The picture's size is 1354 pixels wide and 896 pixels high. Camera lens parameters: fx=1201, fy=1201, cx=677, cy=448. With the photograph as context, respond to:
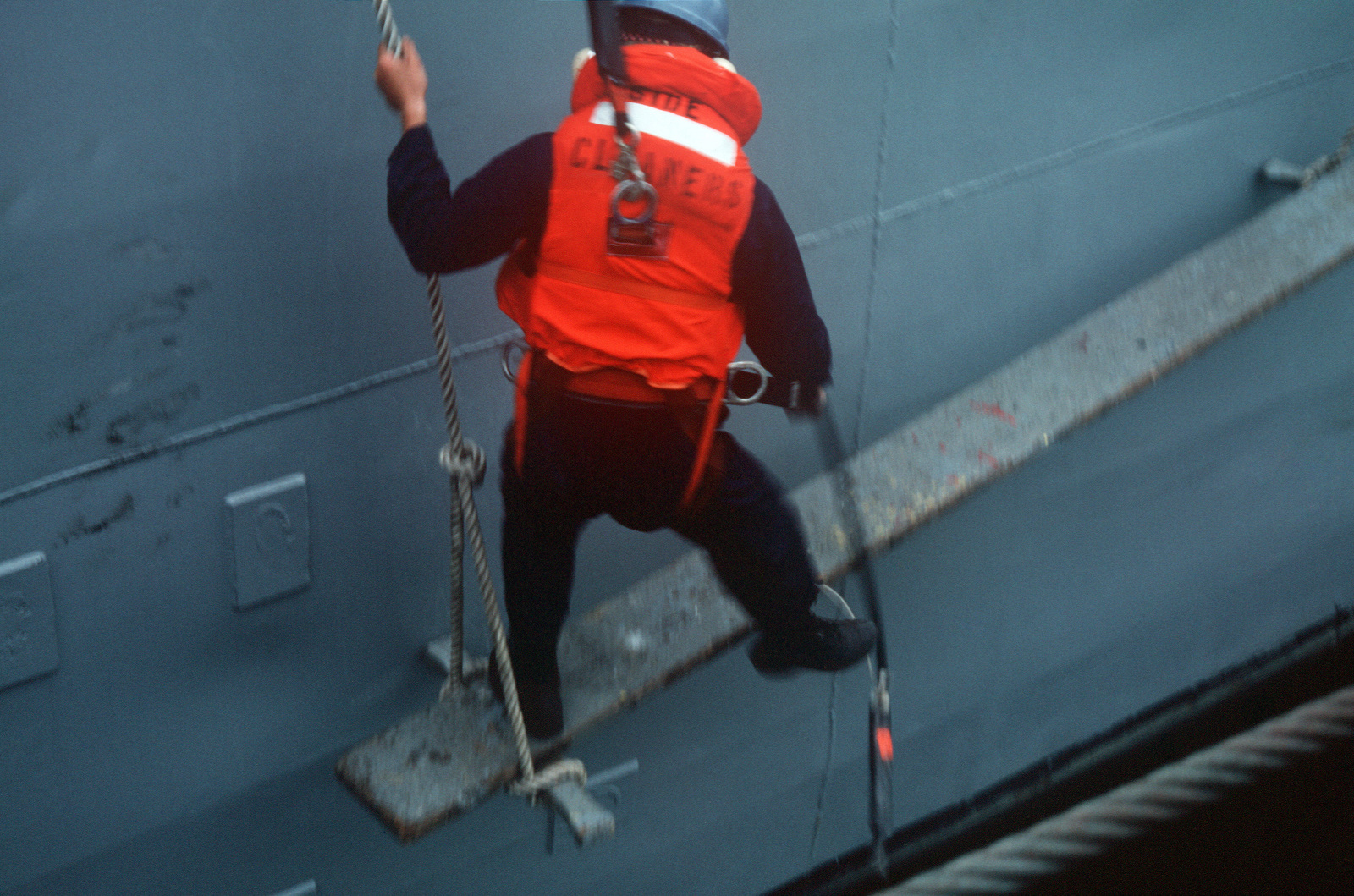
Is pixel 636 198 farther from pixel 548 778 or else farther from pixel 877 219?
pixel 877 219

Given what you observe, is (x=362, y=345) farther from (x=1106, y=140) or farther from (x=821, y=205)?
(x=1106, y=140)

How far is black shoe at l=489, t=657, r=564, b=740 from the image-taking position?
2.26 m

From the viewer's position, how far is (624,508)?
80.2 inches


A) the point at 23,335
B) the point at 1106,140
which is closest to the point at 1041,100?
the point at 1106,140

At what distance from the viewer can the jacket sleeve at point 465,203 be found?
1.82 meters

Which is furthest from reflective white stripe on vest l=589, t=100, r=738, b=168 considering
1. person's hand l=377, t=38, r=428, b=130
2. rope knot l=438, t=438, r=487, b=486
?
rope knot l=438, t=438, r=487, b=486

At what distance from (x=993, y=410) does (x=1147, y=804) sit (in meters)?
2.05

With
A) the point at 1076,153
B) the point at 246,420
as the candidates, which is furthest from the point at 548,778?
the point at 1076,153

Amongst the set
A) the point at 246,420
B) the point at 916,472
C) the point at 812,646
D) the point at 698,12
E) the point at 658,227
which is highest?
the point at 698,12

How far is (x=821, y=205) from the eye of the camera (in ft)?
9.44

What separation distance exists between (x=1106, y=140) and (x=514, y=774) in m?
2.37

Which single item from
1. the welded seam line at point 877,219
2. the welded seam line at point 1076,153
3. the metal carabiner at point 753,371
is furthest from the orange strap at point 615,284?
the welded seam line at point 877,219

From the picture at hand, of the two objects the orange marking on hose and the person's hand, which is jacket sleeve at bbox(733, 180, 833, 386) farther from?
the orange marking on hose

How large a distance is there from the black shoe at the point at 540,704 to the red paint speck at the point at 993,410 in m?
1.27
